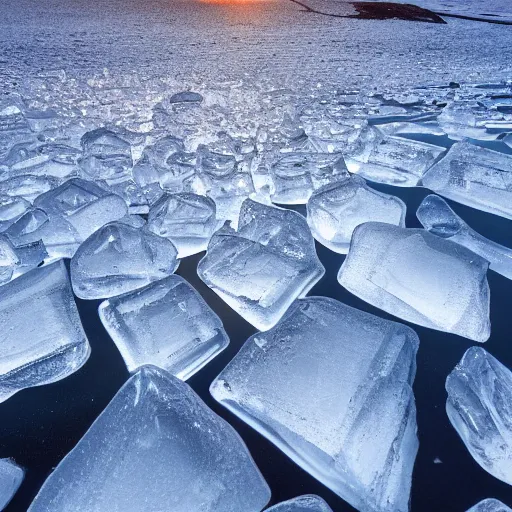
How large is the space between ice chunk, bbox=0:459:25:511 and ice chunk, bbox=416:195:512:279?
0.81 m

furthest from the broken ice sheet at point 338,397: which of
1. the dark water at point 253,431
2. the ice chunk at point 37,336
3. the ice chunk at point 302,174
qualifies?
the ice chunk at point 302,174

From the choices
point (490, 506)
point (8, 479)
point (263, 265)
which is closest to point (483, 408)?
point (490, 506)

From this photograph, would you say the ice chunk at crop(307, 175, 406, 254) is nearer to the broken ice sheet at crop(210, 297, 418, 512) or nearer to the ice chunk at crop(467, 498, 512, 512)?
the broken ice sheet at crop(210, 297, 418, 512)

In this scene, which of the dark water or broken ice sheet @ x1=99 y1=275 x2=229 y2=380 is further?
broken ice sheet @ x1=99 y1=275 x2=229 y2=380

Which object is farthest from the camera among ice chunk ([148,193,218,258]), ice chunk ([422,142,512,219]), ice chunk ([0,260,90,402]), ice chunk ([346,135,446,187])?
ice chunk ([346,135,446,187])

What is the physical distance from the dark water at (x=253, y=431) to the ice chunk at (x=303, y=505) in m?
0.04

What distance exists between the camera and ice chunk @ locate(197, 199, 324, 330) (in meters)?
0.74

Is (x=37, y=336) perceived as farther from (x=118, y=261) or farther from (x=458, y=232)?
(x=458, y=232)

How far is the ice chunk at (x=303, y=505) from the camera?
0.49m

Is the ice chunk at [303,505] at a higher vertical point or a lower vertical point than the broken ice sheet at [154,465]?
lower

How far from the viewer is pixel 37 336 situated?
0.66 metres

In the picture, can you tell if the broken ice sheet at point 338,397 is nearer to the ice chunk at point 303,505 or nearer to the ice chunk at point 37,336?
the ice chunk at point 303,505

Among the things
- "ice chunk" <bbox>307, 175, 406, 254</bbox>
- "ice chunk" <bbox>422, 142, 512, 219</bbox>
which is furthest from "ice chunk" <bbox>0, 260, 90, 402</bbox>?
"ice chunk" <bbox>422, 142, 512, 219</bbox>

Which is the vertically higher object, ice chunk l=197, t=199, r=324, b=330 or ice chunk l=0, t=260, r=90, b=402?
ice chunk l=197, t=199, r=324, b=330
